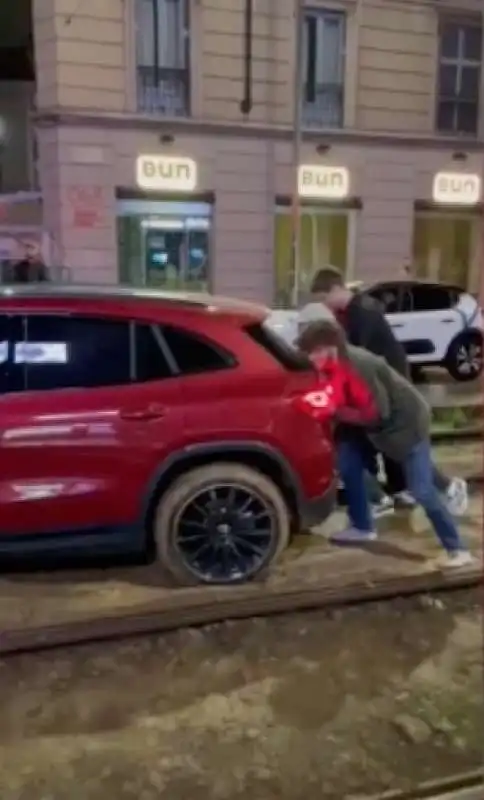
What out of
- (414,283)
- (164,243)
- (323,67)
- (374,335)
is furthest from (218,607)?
(414,283)

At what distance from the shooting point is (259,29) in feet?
24.4

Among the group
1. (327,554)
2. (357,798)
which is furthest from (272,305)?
(357,798)

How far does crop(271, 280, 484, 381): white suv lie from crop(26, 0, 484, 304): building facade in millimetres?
604

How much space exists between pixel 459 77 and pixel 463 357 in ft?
8.92

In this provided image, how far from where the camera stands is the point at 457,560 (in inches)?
163

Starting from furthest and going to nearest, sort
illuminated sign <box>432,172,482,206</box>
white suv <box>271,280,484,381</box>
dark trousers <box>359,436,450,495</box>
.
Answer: white suv <box>271,280,484,381</box> < illuminated sign <box>432,172,482,206</box> < dark trousers <box>359,436,450,495</box>

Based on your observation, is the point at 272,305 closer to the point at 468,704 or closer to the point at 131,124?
the point at 131,124

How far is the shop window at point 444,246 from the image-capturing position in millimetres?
7977

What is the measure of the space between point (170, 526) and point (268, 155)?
4742mm

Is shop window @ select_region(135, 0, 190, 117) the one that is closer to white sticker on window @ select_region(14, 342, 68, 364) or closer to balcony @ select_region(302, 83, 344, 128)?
balcony @ select_region(302, 83, 344, 128)

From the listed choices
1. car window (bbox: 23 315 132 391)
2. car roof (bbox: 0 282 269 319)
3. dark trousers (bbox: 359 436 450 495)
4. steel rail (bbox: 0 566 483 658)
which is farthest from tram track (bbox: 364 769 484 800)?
car roof (bbox: 0 282 269 319)

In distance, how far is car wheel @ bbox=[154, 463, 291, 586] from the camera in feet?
12.7

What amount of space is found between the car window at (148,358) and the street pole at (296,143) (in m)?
3.36

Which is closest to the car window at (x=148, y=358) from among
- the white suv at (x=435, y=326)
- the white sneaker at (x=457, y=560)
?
the white sneaker at (x=457, y=560)
